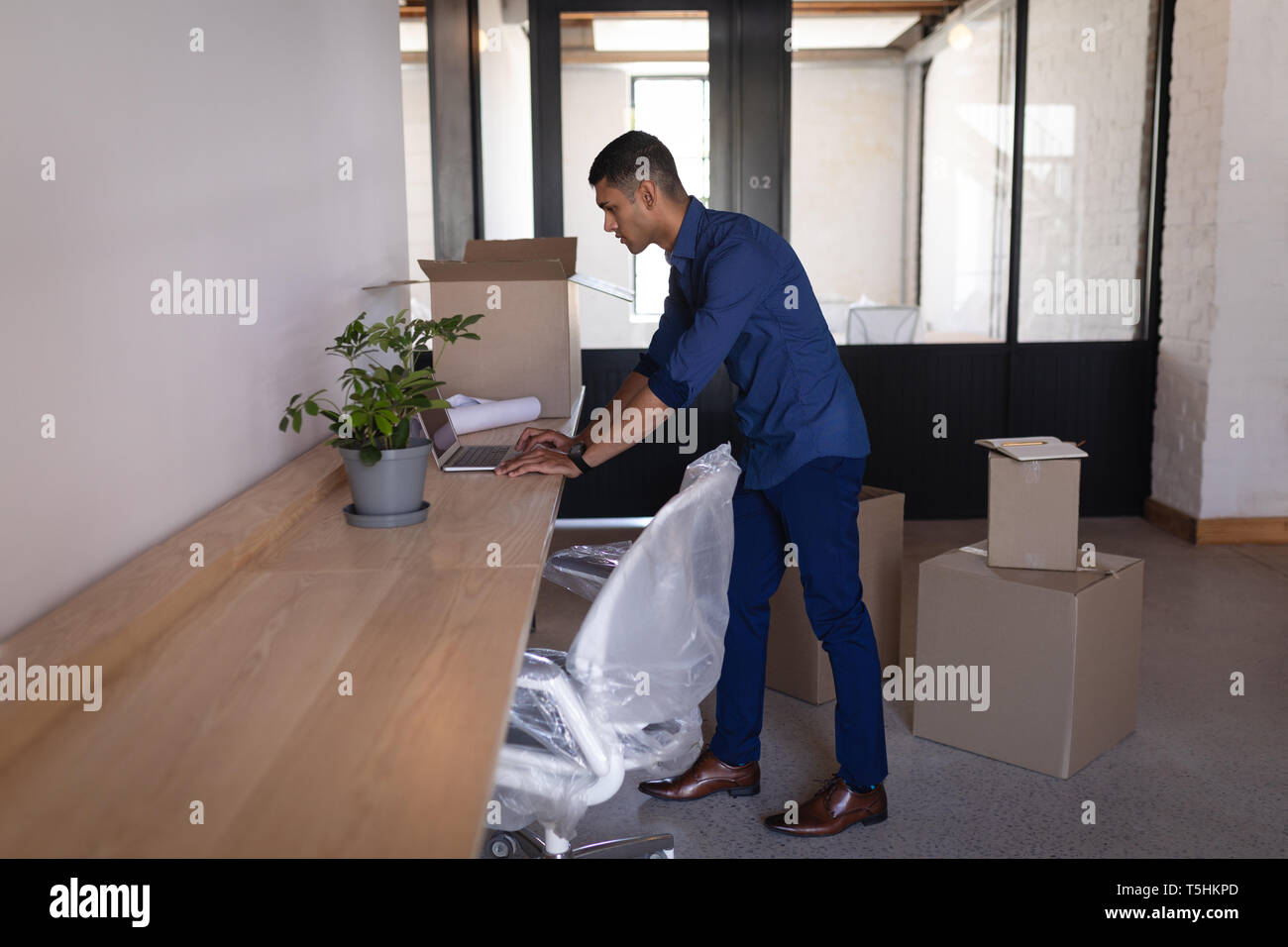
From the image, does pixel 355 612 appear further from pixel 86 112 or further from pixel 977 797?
pixel 977 797

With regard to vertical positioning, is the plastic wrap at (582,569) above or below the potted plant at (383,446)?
below

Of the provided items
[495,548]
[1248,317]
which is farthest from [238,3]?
[1248,317]

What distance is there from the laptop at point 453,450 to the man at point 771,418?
10 centimetres

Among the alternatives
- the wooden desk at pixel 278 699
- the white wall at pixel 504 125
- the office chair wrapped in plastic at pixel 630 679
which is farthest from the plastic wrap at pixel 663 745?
the white wall at pixel 504 125

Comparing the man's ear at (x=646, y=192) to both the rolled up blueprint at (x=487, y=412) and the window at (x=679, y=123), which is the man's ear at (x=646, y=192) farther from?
the window at (x=679, y=123)

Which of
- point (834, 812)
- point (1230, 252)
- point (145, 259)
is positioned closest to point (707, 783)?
point (834, 812)

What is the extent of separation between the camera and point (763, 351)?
2129mm

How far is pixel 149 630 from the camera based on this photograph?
135 centimetres

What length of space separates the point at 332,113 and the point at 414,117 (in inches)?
69.9

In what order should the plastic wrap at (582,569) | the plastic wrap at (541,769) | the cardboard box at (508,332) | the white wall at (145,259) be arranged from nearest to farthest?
the white wall at (145,259), the plastic wrap at (541,769), the plastic wrap at (582,569), the cardboard box at (508,332)

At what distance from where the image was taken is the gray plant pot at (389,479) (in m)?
1.80

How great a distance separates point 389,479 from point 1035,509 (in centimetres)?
149

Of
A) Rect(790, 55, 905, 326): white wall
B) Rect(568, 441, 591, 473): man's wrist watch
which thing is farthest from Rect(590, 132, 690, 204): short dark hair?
Rect(790, 55, 905, 326): white wall

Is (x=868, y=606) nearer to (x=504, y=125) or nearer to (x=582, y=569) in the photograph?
(x=582, y=569)
